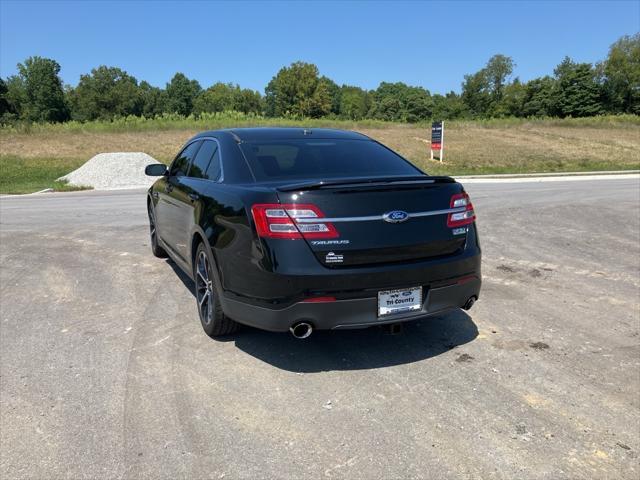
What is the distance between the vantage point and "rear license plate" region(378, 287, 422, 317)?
136 inches

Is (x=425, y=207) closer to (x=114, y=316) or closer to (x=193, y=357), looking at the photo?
(x=193, y=357)

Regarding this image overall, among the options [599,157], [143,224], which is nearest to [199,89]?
[599,157]

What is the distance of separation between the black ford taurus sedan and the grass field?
18.4 metres

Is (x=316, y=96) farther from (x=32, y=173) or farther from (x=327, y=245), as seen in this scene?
(x=327, y=245)

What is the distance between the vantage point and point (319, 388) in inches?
134

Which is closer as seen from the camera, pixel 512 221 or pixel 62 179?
pixel 512 221

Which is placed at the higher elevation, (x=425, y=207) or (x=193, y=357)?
(x=425, y=207)

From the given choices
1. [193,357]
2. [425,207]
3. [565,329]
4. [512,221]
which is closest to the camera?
[425,207]

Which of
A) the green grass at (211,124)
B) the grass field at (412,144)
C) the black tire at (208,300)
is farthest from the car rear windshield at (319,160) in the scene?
the green grass at (211,124)

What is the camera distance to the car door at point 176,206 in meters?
4.95

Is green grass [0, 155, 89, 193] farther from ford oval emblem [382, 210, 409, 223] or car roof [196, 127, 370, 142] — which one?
ford oval emblem [382, 210, 409, 223]

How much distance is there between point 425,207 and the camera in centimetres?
359

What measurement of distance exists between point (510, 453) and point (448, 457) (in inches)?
13.1

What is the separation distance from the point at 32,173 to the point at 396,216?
26219mm
